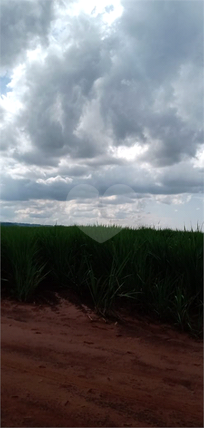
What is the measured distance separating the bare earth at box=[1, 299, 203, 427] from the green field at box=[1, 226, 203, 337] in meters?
0.25

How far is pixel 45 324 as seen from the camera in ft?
14.2

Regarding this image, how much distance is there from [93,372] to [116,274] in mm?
1716

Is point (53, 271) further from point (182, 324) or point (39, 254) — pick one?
point (182, 324)

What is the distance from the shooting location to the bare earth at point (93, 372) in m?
2.90

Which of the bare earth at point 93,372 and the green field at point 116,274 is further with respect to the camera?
the green field at point 116,274

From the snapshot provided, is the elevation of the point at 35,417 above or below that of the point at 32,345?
below

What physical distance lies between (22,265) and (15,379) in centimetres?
205

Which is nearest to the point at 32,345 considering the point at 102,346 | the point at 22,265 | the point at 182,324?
the point at 102,346

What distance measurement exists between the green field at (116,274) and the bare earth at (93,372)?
0.25m

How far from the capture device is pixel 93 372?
3451 millimetres

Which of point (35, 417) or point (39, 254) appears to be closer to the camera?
point (35, 417)

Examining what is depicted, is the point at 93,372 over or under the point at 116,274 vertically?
under

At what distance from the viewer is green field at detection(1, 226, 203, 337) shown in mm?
4793

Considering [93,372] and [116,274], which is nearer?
[93,372]
